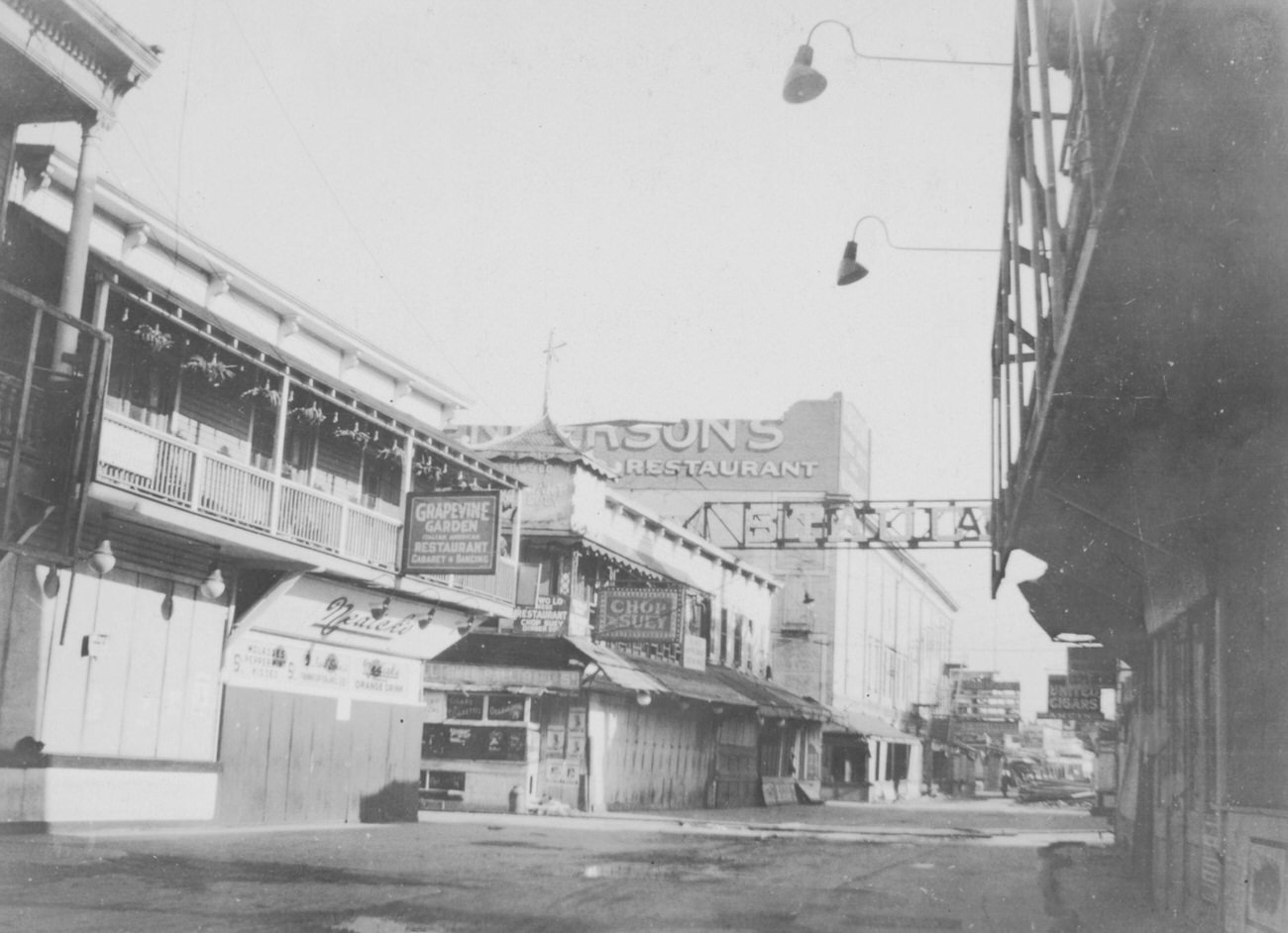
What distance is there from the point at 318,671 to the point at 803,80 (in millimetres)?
13450

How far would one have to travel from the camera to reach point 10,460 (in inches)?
482

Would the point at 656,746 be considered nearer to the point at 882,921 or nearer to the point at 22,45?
the point at 882,921

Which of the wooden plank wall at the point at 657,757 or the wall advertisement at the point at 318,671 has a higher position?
the wall advertisement at the point at 318,671

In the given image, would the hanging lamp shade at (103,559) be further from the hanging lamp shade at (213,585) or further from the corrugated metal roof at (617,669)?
the corrugated metal roof at (617,669)

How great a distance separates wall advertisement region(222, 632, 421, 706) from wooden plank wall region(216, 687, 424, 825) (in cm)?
20

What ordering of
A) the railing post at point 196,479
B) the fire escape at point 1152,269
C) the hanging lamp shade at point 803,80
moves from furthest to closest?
the railing post at point 196,479, the hanging lamp shade at point 803,80, the fire escape at point 1152,269

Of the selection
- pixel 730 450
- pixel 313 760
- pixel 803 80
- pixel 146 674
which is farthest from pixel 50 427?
pixel 730 450

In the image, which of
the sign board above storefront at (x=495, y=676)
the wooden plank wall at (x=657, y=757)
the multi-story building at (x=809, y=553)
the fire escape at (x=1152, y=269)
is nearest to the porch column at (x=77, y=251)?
the fire escape at (x=1152, y=269)

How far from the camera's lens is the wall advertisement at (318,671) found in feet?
62.3

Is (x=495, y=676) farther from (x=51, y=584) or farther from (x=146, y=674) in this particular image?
(x=51, y=584)

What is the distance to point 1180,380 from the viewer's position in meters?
8.17

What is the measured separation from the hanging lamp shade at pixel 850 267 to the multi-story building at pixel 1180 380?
1.67 m

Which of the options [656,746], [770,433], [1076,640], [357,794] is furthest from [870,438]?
[357,794]

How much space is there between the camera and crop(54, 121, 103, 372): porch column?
1418cm
